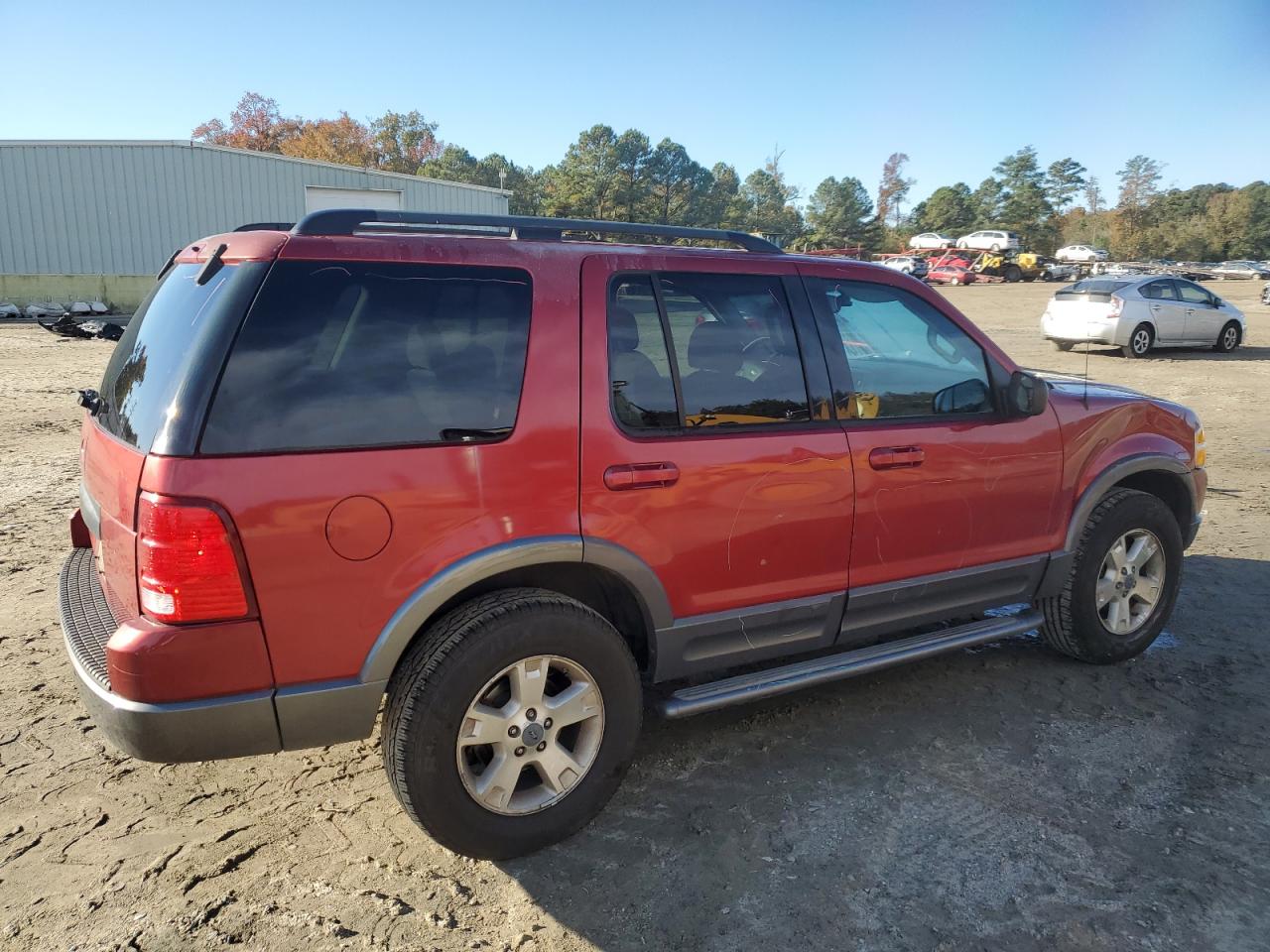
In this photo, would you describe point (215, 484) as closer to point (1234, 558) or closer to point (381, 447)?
point (381, 447)

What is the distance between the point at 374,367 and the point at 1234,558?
6.01 metres

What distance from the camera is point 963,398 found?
374 centimetres

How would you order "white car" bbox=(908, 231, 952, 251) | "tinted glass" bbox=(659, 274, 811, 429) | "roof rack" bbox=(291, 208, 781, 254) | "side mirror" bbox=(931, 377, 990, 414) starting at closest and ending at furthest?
"roof rack" bbox=(291, 208, 781, 254)
"tinted glass" bbox=(659, 274, 811, 429)
"side mirror" bbox=(931, 377, 990, 414)
"white car" bbox=(908, 231, 952, 251)

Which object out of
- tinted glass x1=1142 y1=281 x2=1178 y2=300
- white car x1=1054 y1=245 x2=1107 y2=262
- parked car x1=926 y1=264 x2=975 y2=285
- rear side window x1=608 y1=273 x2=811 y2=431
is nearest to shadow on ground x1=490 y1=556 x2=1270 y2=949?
rear side window x1=608 y1=273 x2=811 y2=431

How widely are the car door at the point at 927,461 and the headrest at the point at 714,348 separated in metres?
0.42

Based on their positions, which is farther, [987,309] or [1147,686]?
[987,309]

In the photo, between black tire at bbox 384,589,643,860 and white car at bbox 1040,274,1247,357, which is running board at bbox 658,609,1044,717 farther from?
white car at bbox 1040,274,1247,357

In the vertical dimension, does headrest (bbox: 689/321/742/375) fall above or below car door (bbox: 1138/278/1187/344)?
below

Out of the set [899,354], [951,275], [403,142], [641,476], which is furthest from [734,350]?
[403,142]

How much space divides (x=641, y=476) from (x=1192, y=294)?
63.8ft

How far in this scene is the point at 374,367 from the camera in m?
2.56

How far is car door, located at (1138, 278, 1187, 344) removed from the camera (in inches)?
687

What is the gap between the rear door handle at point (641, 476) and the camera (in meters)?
2.84

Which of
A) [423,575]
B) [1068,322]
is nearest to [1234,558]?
A: [423,575]
